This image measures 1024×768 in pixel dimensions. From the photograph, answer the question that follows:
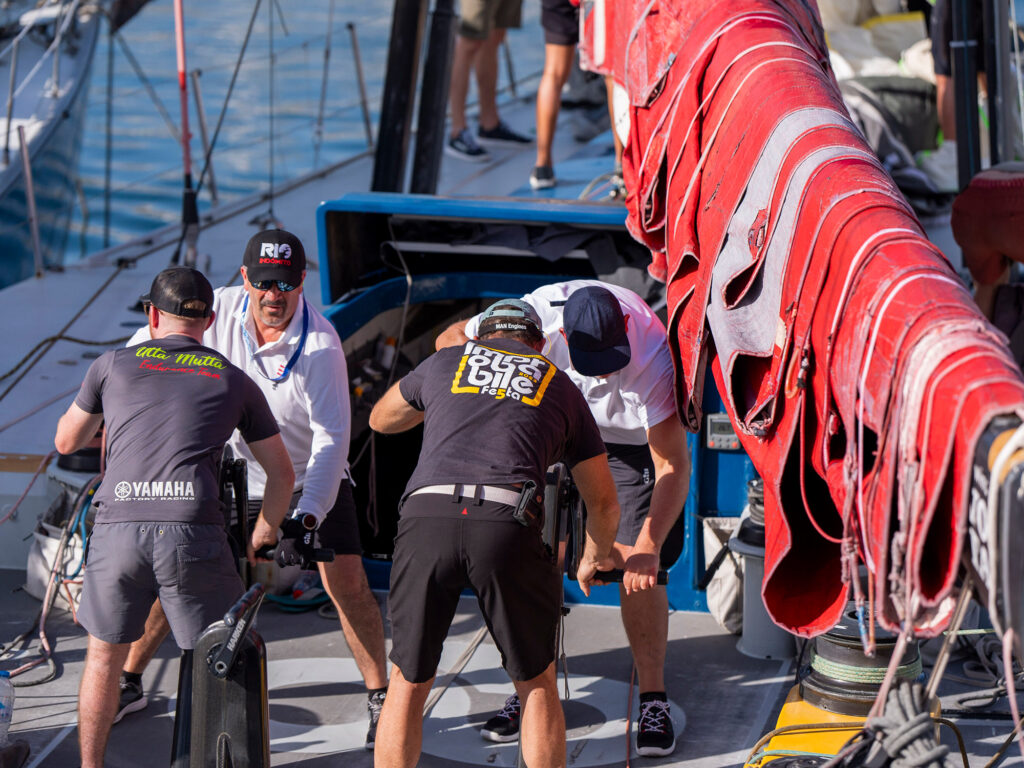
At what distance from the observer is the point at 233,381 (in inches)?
164

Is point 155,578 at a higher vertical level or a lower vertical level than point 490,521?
lower

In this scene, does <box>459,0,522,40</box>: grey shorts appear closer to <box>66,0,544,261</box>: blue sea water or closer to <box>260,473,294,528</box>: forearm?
<box>260,473,294,528</box>: forearm

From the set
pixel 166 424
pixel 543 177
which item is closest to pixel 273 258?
pixel 166 424

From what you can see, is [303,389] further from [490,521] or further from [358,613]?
[490,521]

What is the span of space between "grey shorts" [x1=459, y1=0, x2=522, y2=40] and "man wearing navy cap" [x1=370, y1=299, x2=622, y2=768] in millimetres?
5866

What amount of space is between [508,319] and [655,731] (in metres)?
1.61

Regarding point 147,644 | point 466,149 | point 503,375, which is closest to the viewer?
point 503,375

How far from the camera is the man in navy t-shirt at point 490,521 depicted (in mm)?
3889

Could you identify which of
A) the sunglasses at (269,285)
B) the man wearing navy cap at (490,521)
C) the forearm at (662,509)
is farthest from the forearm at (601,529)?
the sunglasses at (269,285)

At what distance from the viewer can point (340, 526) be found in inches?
192

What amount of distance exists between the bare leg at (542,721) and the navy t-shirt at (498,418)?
623 mm

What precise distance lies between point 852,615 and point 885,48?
376 inches

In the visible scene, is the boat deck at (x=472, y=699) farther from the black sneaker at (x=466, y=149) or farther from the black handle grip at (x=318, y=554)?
the black sneaker at (x=466, y=149)

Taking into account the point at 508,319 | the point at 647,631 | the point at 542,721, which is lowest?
the point at 647,631
